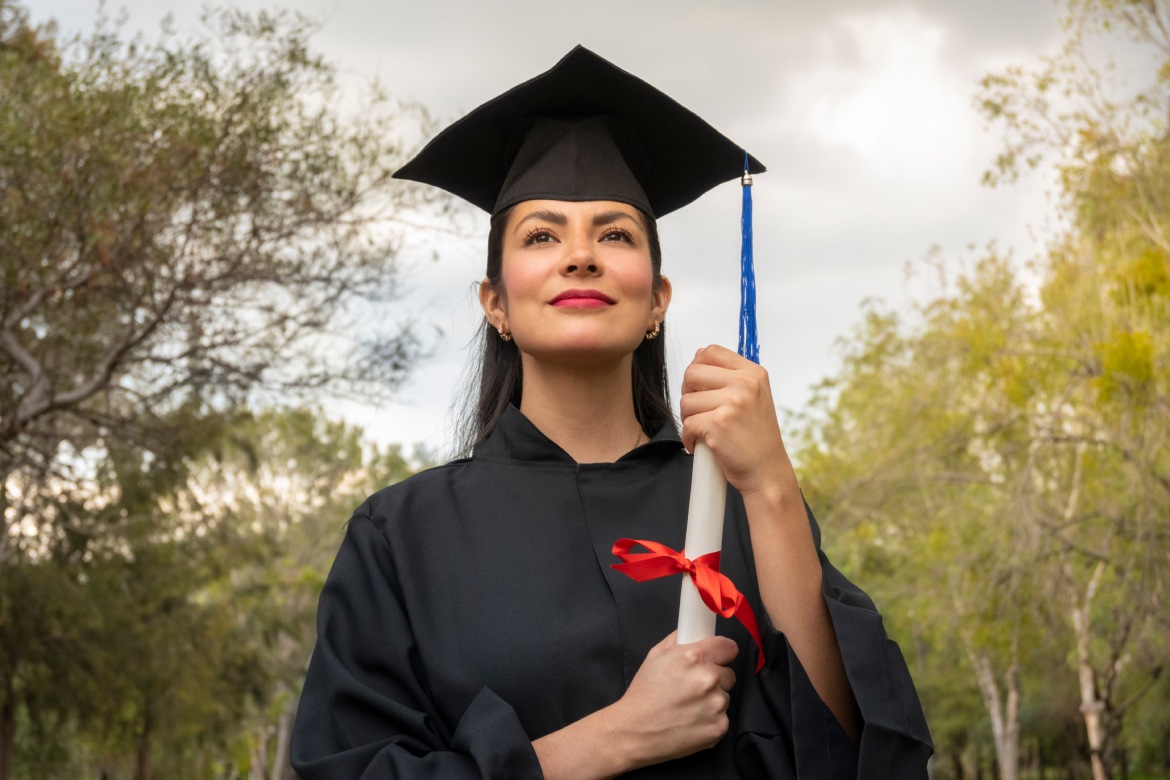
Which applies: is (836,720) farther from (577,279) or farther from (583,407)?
(577,279)

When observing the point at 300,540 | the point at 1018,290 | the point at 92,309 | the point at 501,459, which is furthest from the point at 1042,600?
the point at 300,540

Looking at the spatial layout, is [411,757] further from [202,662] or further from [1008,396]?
[202,662]

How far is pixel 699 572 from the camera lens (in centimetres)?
216

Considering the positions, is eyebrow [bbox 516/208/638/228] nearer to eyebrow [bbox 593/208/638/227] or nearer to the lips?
eyebrow [bbox 593/208/638/227]

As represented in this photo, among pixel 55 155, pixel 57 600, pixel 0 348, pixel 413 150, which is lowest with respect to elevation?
pixel 57 600

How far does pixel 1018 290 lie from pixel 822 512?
170 inches

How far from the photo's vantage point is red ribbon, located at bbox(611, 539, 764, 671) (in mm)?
2150

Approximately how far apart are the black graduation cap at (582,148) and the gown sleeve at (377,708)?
0.77 metres

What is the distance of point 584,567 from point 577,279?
0.52m

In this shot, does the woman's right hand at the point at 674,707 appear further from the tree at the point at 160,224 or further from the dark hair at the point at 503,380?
the tree at the point at 160,224

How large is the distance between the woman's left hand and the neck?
37 cm

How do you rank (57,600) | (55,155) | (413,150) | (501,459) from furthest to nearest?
(57,600)
(413,150)
(55,155)
(501,459)

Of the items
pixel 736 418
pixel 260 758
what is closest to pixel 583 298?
pixel 736 418

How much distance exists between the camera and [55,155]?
998cm
